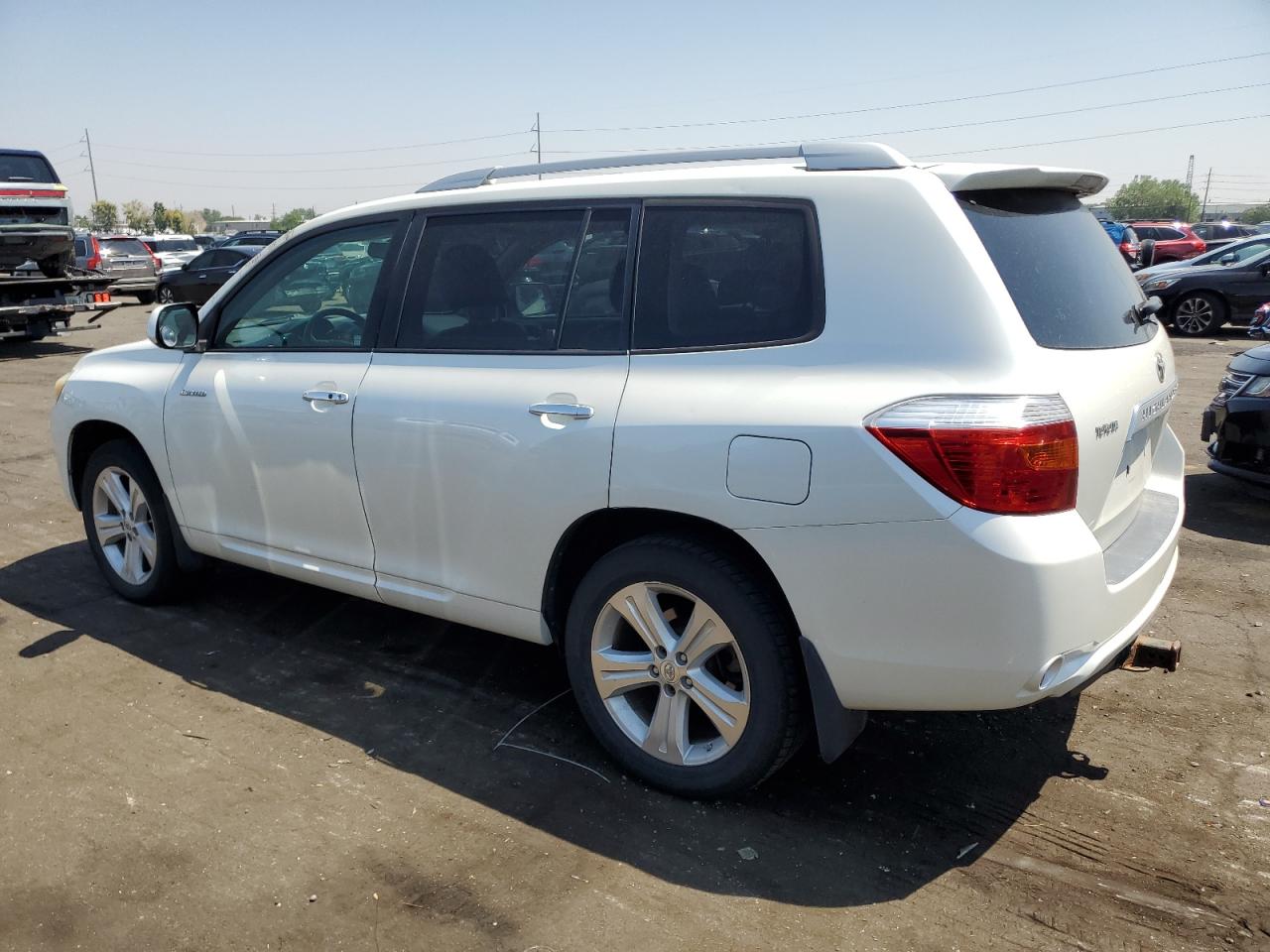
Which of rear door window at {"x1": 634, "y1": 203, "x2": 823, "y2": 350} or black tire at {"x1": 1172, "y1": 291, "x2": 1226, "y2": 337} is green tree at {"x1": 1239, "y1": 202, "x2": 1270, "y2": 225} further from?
rear door window at {"x1": 634, "y1": 203, "x2": 823, "y2": 350}

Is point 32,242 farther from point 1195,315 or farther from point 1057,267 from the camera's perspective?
point 1195,315

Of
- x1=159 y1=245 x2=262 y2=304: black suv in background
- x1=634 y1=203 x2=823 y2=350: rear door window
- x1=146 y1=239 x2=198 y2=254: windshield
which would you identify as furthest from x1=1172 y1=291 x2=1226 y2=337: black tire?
x1=146 y1=239 x2=198 y2=254: windshield

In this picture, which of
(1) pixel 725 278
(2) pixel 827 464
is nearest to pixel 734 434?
(2) pixel 827 464

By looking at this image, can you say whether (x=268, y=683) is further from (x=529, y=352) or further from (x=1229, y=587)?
(x=1229, y=587)

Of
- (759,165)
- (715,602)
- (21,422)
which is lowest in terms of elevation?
(21,422)

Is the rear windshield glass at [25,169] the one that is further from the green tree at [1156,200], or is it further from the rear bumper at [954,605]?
the green tree at [1156,200]

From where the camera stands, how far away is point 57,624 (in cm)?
477

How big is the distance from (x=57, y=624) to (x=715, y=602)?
3410mm

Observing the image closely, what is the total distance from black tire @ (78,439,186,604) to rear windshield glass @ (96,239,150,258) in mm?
24018

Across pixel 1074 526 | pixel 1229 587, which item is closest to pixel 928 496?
pixel 1074 526

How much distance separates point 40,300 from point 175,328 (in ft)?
43.9

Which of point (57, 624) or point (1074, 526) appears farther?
point (57, 624)

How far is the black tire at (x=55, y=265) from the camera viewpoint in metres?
16.1

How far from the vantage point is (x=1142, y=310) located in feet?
11.6
